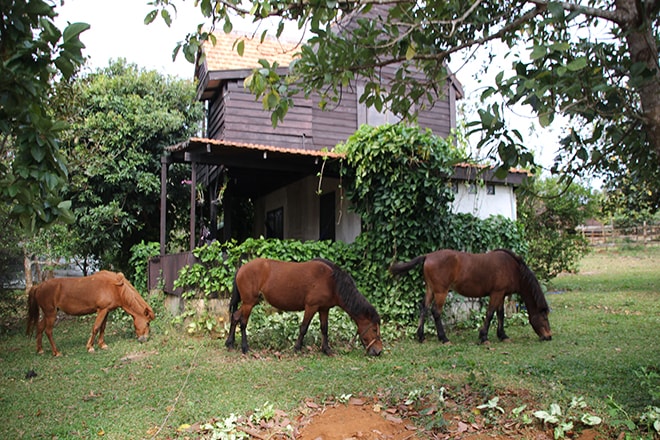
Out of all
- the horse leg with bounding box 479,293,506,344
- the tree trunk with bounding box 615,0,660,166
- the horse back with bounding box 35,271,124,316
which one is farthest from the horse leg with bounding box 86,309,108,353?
the tree trunk with bounding box 615,0,660,166

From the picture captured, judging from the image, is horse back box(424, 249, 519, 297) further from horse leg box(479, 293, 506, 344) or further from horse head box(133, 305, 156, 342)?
horse head box(133, 305, 156, 342)

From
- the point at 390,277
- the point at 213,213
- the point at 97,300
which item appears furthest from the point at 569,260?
the point at 97,300

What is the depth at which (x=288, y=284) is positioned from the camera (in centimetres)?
819

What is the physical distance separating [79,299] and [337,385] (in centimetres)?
527

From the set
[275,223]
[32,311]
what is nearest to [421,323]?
[32,311]

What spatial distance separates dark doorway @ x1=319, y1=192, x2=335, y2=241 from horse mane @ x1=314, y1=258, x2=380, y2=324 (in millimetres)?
5097

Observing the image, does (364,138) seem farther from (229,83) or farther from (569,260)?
(569,260)

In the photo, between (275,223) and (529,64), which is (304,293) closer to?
(529,64)

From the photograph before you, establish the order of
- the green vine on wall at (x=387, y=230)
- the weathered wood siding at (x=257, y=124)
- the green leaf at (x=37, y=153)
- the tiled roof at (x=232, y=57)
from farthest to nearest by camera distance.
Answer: the tiled roof at (x=232, y=57) → the weathered wood siding at (x=257, y=124) → the green vine on wall at (x=387, y=230) → the green leaf at (x=37, y=153)

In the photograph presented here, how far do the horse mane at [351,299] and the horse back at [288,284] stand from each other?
0.14 meters

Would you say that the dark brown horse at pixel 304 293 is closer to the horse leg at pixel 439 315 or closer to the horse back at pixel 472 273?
the horse leg at pixel 439 315

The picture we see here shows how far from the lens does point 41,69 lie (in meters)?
3.02

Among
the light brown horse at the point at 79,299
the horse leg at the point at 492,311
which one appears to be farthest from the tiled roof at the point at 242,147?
the horse leg at the point at 492,311

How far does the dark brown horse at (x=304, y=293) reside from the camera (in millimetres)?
7871
